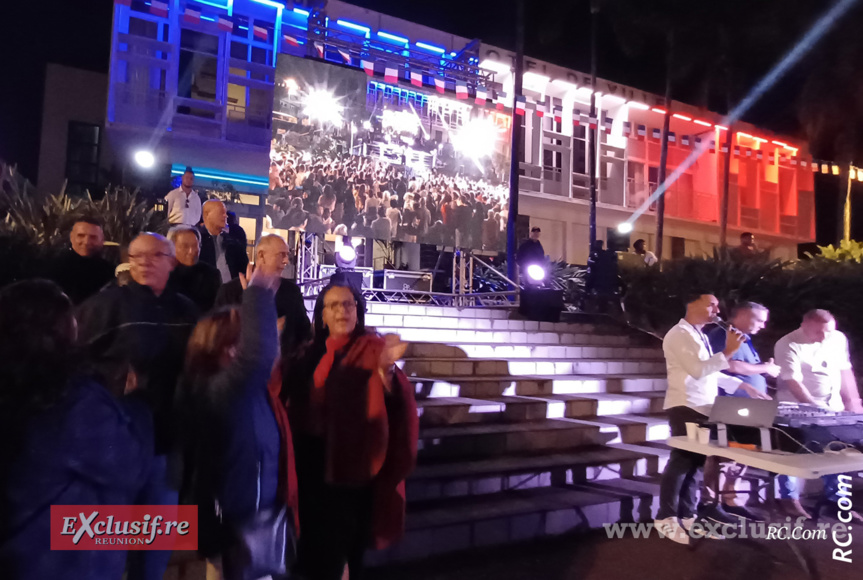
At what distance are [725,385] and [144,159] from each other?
1242 centimetres

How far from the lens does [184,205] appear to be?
6.98 m

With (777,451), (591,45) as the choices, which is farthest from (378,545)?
(591,45)

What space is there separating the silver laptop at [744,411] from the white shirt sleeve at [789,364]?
1.67 m

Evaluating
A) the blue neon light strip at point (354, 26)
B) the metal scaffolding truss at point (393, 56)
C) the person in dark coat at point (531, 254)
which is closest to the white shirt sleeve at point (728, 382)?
the person in dark coat at point (531, 254)

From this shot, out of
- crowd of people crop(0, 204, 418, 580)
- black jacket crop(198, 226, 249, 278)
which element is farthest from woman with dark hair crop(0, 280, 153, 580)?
black jacket crop(198, 226, 249, 278)

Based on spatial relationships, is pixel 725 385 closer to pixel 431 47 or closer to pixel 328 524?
pixel 328 524

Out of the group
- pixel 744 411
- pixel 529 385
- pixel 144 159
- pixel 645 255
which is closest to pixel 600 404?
pixel 529 385

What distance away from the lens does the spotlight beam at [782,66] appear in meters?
14.6

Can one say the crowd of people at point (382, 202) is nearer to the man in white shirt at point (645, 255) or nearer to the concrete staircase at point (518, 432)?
the man in white shirt at point (645, 255)

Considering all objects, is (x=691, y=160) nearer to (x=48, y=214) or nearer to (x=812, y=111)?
(x=812, y=111)

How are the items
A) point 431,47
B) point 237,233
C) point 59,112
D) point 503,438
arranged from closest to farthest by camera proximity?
point 503,438 → point 237,233 → point 59,112 → point 431,47

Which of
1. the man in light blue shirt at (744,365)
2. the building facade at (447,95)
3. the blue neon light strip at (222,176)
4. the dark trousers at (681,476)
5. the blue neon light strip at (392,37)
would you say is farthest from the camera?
the blue neon light strip at (392,37)

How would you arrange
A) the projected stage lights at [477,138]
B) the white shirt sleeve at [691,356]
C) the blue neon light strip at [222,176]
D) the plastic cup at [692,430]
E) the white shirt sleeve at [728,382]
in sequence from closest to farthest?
the plastic cup at [692,430] → the white shirt sleeve at [691,356] → the white shirt sleeve at [728,382] → the projected stage lights at [477,138] → the blue neon light strip at [222,176]

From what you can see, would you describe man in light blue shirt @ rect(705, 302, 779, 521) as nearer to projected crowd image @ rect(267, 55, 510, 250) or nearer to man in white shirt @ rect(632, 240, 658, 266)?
man in white shirt @ rect(632, 240, 658, 266)
